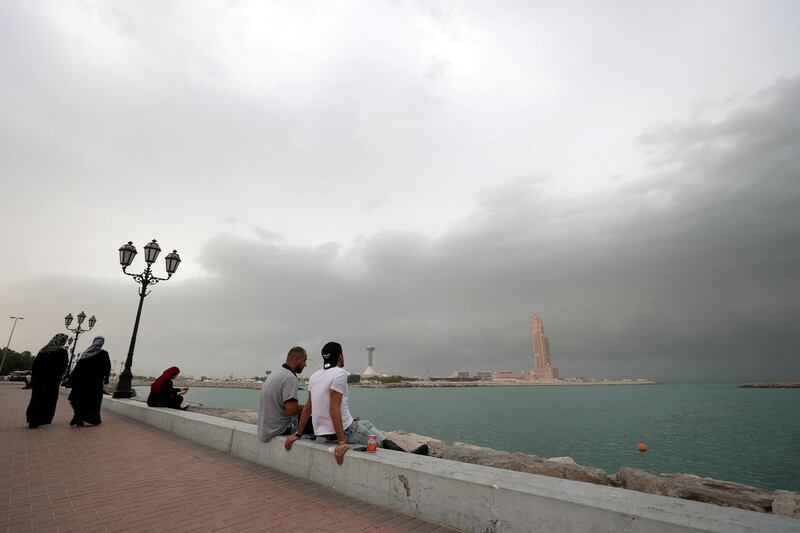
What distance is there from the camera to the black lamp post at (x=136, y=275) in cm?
1333

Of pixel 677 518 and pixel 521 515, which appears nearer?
pixel 677 518

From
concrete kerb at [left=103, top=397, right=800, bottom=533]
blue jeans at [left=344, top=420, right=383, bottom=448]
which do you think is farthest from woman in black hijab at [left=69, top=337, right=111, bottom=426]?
blue jeans at [left=344, top=420, right=383, bottom=448]

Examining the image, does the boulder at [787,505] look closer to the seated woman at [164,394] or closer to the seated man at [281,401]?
the seated man at [281,401]

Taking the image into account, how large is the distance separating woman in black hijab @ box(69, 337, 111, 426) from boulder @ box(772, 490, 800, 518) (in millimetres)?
12606

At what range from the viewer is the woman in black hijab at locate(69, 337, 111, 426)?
30.5 feet

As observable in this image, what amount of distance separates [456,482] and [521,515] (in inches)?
25.8

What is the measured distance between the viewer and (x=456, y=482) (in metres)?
3.56

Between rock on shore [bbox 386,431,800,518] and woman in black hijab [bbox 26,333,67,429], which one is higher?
woman in black hijab [bbox 26,333,67,429]

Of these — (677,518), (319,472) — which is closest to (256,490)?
(319,472)

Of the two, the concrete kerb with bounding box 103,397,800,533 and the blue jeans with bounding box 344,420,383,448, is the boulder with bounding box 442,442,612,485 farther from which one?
the concrete kerb with bounding box 103,397,800,533

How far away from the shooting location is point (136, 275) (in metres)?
14.1

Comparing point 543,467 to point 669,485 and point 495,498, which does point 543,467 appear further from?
point 495,498

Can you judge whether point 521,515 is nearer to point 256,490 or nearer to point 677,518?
point 677,518

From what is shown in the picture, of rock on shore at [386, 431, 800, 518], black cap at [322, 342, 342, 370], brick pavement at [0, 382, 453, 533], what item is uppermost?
black cap at [322, 342, 342, 370]
